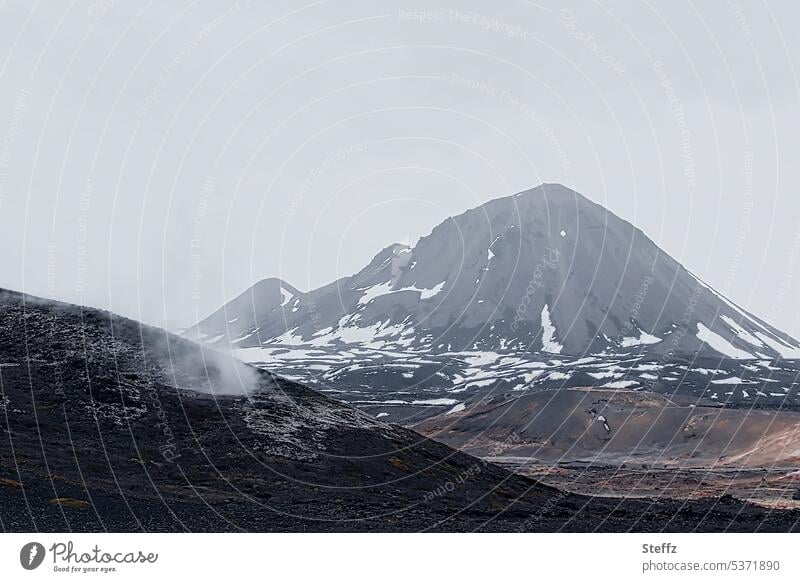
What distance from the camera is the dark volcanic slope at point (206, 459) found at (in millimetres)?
38562

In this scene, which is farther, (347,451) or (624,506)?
(624,506)

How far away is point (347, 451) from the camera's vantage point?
5366 centimetres

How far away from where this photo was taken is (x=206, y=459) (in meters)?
47.8

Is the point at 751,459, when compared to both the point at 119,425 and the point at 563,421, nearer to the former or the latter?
the point at 563,421

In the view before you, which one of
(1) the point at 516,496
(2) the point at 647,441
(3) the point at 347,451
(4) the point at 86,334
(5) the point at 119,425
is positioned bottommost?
(2) the point at 647,441

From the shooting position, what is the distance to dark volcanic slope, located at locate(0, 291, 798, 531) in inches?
1518

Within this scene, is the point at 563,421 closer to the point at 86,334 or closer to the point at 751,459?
the point at 751,459

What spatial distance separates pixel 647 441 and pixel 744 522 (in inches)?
4337

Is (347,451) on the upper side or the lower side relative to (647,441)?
upper

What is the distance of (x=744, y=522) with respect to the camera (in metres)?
54.2
